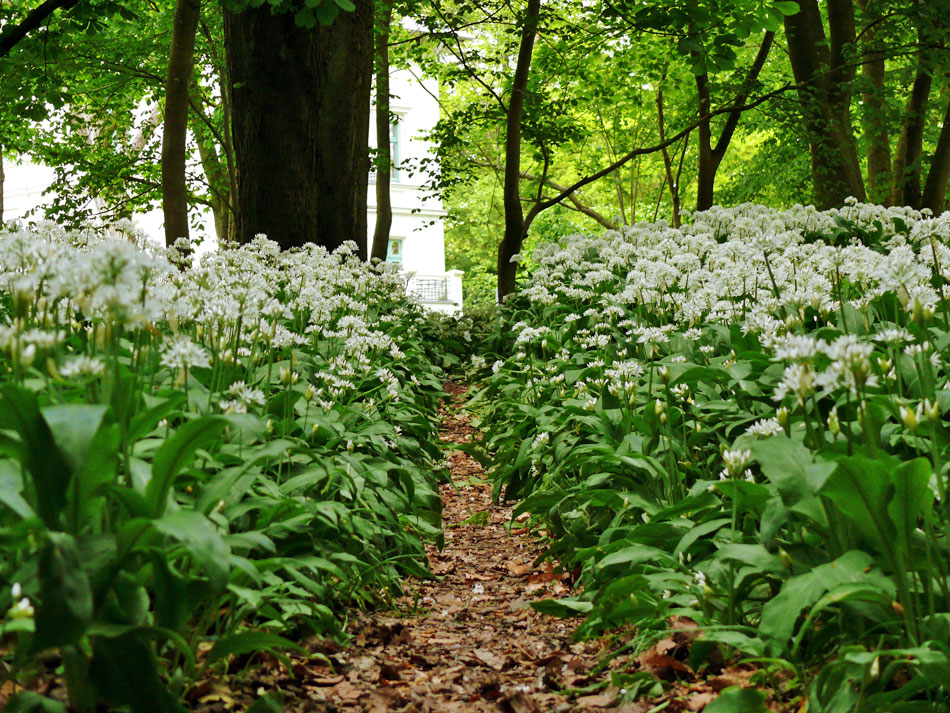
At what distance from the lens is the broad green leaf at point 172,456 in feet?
6.16

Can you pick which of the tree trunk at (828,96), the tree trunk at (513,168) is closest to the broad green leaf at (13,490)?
the tree trunk at (513,168)

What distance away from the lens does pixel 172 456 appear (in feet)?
6.23

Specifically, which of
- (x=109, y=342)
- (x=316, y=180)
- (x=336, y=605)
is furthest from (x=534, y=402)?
(x=109, y=342)

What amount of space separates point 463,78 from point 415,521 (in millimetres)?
9327

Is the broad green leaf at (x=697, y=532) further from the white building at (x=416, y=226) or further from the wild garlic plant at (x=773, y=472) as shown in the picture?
the white building at (x=416, y=226)

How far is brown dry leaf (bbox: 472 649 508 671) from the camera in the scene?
2854 millimetres

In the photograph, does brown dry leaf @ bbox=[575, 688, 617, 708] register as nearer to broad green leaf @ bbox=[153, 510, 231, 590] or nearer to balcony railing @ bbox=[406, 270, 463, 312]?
broad green leaf @ bbox=[153, 510, 231, 590]

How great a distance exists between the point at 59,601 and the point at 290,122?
6581 millimetres

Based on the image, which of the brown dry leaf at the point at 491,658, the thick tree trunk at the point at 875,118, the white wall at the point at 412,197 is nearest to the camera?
the brown dry leaf at the point at 491,658

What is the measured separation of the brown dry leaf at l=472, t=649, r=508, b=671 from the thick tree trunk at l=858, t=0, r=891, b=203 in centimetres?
916

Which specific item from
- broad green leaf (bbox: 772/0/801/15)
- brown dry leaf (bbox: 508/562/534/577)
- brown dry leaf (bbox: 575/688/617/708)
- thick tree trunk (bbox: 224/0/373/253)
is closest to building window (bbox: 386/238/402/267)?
thick tree trunk (bbox: 224/0/373/253)

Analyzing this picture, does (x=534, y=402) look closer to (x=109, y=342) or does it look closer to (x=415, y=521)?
(x=415, y=521)

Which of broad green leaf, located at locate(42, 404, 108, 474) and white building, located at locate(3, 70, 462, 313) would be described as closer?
broad green leaf, located at locate(42, 404, 108, 474)

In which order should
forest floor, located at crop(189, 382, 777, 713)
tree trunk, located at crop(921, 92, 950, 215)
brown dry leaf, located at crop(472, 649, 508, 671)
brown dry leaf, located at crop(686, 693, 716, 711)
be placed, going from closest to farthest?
brown dry leaf, located at crop(686, 693, 716, 711) → forest floor, located at crop(189, 382, 777, 713) → brown dry leaf, located at crop(472, 649, 508, 671) → tree trunk, located at crop(921, 92, 950, 215)
